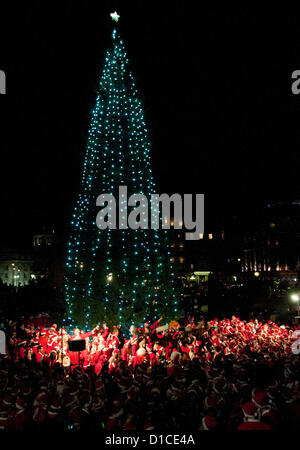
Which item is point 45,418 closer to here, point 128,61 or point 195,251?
point 128,61

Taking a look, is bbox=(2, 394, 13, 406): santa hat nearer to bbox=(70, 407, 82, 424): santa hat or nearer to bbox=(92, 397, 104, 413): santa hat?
→ bbox=(70, 407, 82, 424): santa hat

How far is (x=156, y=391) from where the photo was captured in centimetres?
741

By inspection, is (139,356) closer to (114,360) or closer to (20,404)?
(114,360)

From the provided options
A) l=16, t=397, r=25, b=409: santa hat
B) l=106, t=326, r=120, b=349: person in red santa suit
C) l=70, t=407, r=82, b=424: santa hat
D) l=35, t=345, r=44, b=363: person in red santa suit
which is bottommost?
l=35, t=345, r=44, b=363: person in red santa suit

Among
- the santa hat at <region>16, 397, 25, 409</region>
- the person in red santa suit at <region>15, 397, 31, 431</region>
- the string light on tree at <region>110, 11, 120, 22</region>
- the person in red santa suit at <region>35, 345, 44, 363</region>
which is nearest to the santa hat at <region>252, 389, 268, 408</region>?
the person in red santa suit at <region>15, 397, 31, 431</region>

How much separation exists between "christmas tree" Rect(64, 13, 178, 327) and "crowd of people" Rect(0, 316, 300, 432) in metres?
3.42

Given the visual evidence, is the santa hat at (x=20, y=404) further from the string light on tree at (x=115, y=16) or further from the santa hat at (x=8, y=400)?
the string light on tree at (x=115, y=16)

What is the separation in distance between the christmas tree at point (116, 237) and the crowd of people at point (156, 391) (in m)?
3.42

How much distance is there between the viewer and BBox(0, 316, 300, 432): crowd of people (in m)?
6.58

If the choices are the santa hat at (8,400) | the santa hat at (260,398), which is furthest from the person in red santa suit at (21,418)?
the santa hat at (260,398)

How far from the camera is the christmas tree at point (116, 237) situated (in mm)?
15289

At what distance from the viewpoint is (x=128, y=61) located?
16703 millimetres

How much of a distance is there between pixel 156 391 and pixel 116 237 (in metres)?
8.93
